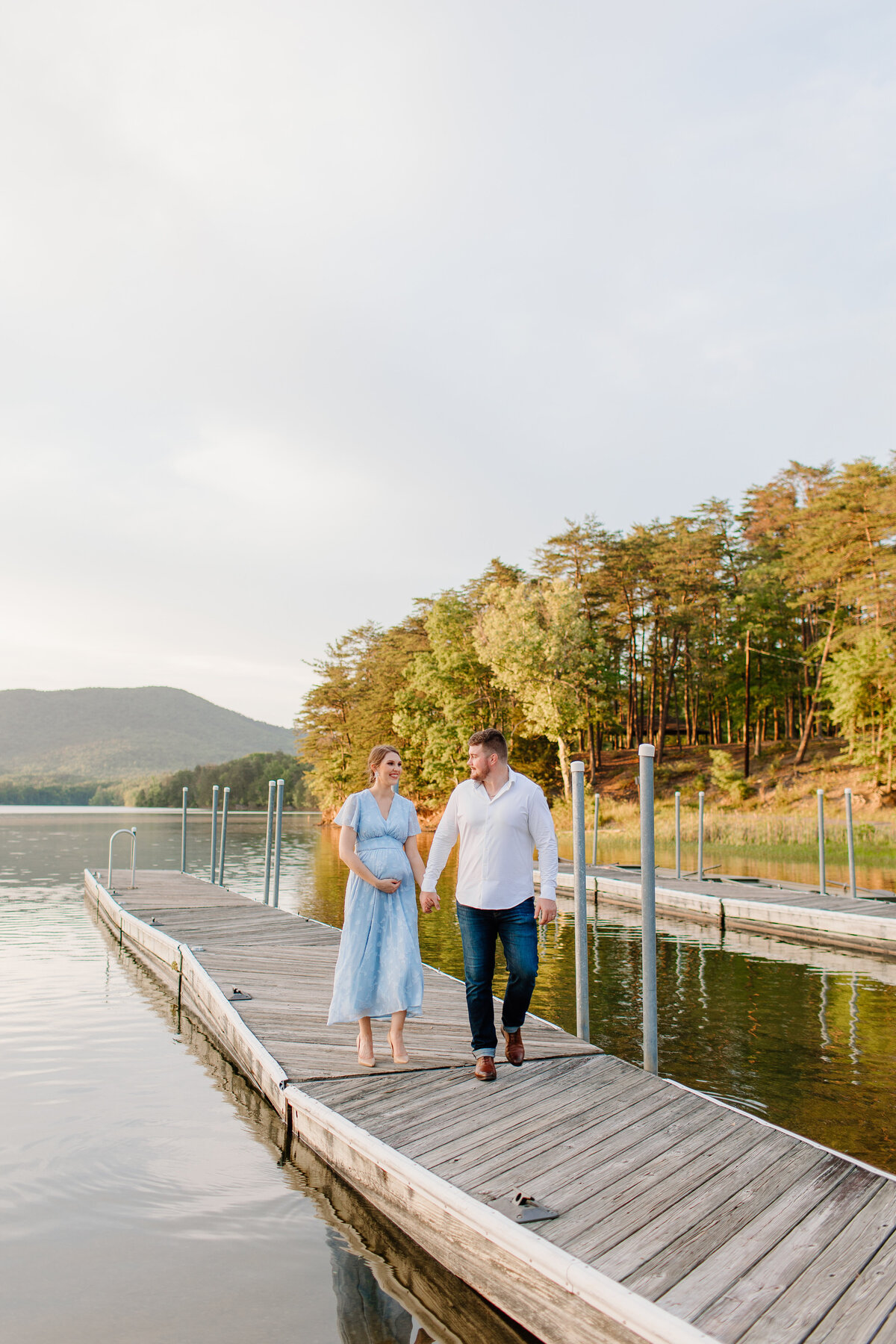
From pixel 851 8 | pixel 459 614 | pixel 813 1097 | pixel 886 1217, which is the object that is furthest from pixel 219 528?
pixel 886 1217

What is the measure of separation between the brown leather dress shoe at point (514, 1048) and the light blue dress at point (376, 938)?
0.59 meters

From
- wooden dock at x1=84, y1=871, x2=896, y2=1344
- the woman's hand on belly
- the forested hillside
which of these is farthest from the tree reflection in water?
the forested hillside

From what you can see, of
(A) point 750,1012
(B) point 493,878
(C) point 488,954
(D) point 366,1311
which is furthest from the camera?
(A) point 750,1012

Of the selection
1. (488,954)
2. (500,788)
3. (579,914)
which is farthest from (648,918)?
(500,788)

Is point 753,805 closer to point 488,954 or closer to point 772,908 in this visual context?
point 772,908

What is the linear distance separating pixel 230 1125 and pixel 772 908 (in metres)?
9.87

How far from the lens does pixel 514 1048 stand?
5.18 metres

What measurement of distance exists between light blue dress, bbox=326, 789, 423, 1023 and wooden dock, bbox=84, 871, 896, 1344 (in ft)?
1.41

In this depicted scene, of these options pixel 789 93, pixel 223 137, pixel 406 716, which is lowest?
pixel 406 716

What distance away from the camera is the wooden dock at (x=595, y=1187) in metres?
2.69

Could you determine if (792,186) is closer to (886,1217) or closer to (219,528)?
(886,1217)

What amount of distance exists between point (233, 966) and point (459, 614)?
122 ft

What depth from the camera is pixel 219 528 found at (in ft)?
97.4

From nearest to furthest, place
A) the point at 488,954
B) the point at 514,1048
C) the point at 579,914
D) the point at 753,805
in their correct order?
the point at 488,954, the point at 514,1048, the point at 579,914, the point at 753,805
